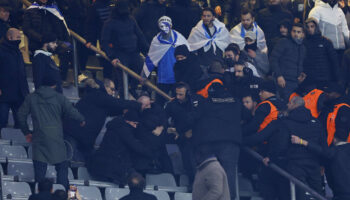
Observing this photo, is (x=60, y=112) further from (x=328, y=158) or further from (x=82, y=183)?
(x=328, y=158)

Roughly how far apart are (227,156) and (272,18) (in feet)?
13.6

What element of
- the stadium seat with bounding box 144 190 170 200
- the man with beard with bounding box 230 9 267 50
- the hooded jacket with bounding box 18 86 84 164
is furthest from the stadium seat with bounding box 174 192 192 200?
the man with beard with bounding box 230 9 267 50

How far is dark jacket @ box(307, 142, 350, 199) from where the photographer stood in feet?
52.7

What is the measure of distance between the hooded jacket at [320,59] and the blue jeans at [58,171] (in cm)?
526

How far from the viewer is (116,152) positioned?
15.9 meters

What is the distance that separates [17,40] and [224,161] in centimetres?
341

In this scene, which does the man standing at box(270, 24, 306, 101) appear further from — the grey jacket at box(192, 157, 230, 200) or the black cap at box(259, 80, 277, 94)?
the grey jacket at box(192, 157, 230, 200)

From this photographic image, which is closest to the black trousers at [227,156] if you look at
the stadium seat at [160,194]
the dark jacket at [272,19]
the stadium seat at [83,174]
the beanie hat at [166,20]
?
the stadium seat at [160,194]

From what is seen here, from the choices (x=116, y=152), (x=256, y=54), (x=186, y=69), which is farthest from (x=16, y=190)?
(x=256, y=54)

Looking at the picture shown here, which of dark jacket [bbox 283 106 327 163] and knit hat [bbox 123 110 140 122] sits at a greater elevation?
knit hat [bbox 123 110 140 122]

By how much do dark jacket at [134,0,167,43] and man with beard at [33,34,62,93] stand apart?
296 centimetres

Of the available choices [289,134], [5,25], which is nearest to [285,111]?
[289,134]

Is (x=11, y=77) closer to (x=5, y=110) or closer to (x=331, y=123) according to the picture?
(x=5, y=110)

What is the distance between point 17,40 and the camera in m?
15.8
